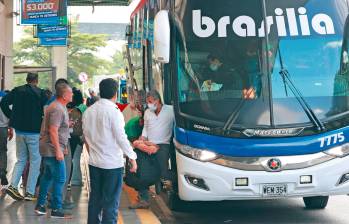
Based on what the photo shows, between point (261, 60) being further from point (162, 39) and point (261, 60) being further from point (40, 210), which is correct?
point (40, 210)

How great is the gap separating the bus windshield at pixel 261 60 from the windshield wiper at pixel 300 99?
0.09 ft

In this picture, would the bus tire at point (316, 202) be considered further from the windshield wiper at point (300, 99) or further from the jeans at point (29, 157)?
the jeans at point (29, 157)

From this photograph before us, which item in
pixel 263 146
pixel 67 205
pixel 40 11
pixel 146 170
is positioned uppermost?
pixel 40 11

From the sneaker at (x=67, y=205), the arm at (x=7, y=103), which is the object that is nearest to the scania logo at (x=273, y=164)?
the sneaker at (x=67, y=205)

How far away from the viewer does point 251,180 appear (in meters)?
8.91

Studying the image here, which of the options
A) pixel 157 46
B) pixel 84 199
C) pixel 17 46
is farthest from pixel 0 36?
pixel 17 46

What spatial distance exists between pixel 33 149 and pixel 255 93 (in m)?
3.38

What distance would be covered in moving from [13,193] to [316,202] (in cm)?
437

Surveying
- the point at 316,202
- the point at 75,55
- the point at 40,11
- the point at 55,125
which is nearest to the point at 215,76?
the point at 55,125

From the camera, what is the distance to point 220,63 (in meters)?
9.41

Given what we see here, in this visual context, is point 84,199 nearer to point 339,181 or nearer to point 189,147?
point 189,147

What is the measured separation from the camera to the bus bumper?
8.91 m

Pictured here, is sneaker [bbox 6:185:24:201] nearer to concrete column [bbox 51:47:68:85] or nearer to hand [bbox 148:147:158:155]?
hand [bbox 148:147:158:155]

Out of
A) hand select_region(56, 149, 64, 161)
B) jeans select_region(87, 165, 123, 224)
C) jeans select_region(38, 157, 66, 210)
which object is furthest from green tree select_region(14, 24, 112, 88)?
jeans select_region(87, 165, 123, 224)
